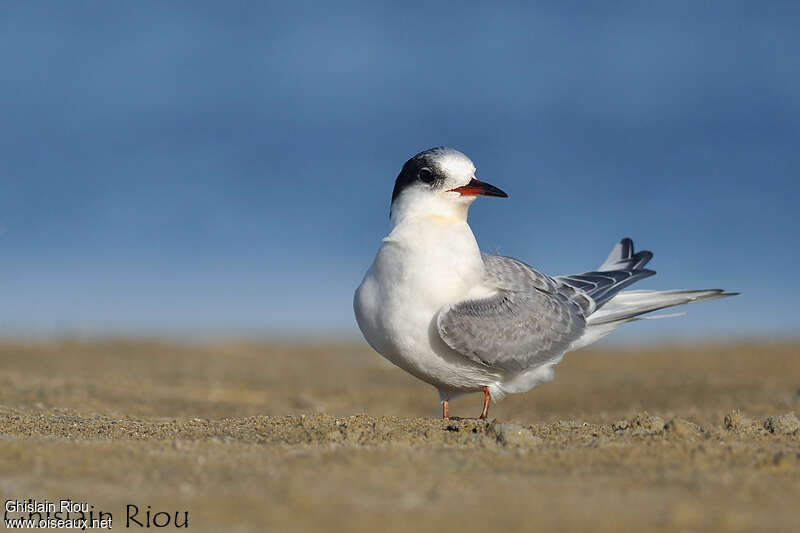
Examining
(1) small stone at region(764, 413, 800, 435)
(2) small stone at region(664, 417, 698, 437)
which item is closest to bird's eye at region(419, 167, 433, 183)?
(2) small stone at region(664, 417, 698, 437)

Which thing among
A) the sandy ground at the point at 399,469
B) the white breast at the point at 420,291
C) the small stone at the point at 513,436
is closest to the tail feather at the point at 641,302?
the sandy ground at the point at 399,469

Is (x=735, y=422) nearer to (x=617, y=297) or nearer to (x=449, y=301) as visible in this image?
(x=449, y=301)

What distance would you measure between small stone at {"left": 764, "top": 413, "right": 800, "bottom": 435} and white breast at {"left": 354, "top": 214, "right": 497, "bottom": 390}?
1491mm

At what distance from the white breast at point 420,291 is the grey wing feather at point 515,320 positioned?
0.09m

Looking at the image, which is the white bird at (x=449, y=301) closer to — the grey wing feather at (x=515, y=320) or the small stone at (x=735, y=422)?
the grey wing feather at (x=515, y=320)

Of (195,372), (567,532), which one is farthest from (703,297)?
(195,372)

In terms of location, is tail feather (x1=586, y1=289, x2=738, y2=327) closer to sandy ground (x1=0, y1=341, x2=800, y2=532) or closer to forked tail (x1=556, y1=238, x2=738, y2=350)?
forked tail (x1=556, y1=238, x2=738, y2=350)

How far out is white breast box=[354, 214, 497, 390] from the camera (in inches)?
195

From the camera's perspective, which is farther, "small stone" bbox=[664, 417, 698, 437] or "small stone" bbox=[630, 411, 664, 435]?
"small stone" bbox=[630, 411, 664, 435]

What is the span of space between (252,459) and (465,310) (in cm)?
179

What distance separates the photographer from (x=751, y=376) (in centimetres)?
970

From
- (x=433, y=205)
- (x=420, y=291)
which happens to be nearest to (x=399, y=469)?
(x=420, y=291)

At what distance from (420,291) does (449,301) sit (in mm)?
179

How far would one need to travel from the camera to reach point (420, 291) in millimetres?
4965
